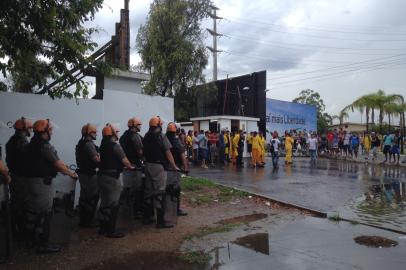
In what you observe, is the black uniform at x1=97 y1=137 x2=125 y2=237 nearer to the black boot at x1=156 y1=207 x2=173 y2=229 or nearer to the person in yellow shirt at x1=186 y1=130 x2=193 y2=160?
the black boot at x1=156 y1=207 x2=173 y2=229

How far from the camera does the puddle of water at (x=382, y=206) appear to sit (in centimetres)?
857

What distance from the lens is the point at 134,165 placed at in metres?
8.80

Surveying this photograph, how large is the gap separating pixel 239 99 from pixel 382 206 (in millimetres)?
22994

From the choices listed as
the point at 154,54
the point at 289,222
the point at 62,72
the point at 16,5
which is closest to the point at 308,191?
the point at 289,222

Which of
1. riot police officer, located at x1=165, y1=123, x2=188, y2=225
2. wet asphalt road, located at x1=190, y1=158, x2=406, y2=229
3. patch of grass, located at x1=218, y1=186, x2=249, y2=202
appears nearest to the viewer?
riot police officer, located at x1=165, y1=123, x2=188, y2=225

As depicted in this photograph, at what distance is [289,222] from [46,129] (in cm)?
480

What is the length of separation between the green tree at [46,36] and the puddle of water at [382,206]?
6.07m

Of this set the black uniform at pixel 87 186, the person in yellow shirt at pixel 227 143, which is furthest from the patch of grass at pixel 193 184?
the person in yellow shirt at pixel 227 143

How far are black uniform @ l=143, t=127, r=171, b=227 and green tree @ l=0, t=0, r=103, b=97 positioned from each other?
1.54m

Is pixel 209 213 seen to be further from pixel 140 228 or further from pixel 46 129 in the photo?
pixel 46 129

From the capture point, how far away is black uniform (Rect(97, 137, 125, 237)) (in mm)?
7406

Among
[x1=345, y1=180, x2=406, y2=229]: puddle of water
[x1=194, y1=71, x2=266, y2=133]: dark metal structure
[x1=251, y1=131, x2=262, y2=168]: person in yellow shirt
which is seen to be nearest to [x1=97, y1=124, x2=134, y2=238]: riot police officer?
[x1=345, y1=180, x2=406, y2=229]: puddle of water

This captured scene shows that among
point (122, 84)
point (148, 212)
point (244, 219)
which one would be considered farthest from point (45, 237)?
point (122, 84)

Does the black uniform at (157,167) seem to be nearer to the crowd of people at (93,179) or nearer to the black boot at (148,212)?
the crowd of people at (93,179)
